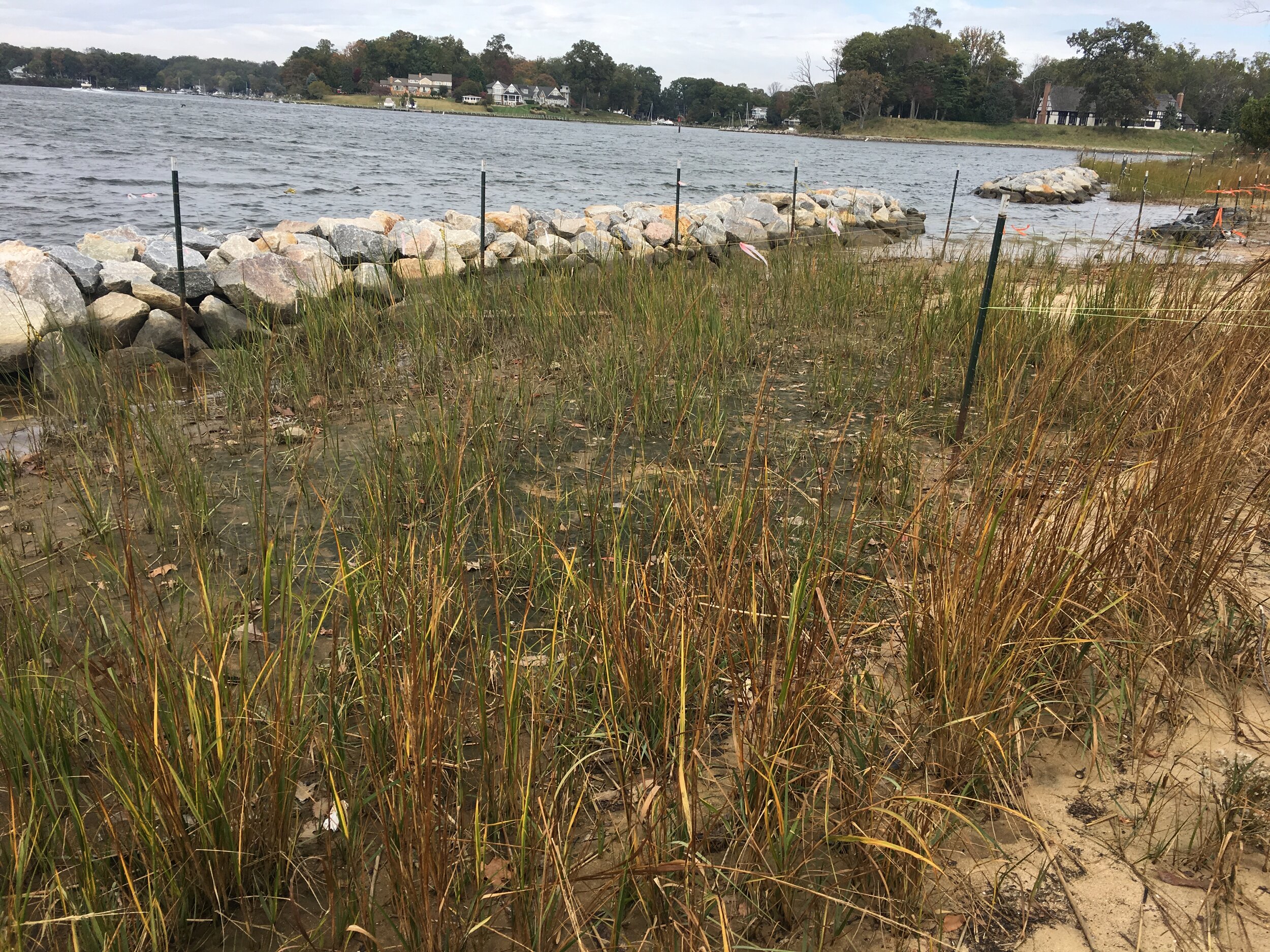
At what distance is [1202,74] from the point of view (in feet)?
222

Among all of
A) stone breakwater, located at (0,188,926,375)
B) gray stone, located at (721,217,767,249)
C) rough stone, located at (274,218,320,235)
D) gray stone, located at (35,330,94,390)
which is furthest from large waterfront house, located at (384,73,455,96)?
gray stone, located at (35,330,94,390)

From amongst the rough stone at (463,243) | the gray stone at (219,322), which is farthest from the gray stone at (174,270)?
→ the rough stone at (463,243)

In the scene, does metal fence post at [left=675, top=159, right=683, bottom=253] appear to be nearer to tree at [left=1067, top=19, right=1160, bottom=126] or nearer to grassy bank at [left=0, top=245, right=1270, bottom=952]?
grassy bank at [left=0, top=245, right=1270, bottom=952]

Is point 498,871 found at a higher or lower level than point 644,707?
lower

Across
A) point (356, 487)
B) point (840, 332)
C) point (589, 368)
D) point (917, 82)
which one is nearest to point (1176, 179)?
point (840, 332)

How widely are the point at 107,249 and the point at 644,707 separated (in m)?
6.79

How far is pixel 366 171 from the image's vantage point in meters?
22.3

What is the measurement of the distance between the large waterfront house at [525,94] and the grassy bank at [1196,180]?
82747mm

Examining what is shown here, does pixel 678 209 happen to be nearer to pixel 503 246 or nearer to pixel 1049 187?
pixel 503 246

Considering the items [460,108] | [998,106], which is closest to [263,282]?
[998,106]

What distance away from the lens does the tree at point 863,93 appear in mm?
72125

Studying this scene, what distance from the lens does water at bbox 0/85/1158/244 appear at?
13516mm

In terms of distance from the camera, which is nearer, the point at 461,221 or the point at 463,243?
the point at 463,243

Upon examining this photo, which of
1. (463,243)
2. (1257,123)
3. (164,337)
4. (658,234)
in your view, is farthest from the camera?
(1257,123)
